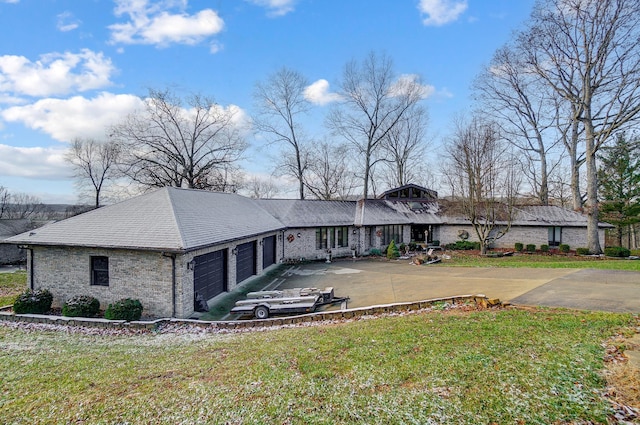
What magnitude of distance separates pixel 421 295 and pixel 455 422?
321 inches

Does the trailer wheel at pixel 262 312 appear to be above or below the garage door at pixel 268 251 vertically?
below

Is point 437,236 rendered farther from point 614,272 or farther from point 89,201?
point 89,201

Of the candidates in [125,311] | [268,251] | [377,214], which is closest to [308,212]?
[268,251]

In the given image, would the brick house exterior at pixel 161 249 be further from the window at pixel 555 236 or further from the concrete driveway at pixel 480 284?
the window at pixel 555 236

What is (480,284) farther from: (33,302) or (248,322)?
(33,302)

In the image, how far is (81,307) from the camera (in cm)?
1152

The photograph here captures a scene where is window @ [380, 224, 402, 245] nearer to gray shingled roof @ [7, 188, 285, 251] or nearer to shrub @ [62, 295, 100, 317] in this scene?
gray shingled roof @ [7, 188, 285, 251]

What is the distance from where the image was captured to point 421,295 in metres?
12.2

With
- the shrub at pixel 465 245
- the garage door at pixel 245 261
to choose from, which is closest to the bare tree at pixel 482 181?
the shrub at pixel 465 245

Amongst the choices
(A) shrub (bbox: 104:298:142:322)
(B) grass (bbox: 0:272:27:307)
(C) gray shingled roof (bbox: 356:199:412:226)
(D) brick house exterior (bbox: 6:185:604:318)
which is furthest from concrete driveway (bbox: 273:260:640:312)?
(B) grass (bbox: 0:272:27:307)

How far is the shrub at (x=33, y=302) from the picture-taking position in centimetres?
1195

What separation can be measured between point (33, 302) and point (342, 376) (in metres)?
12.5

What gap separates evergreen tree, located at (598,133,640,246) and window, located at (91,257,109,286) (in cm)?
3692

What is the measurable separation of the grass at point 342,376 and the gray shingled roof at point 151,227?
384 cm
